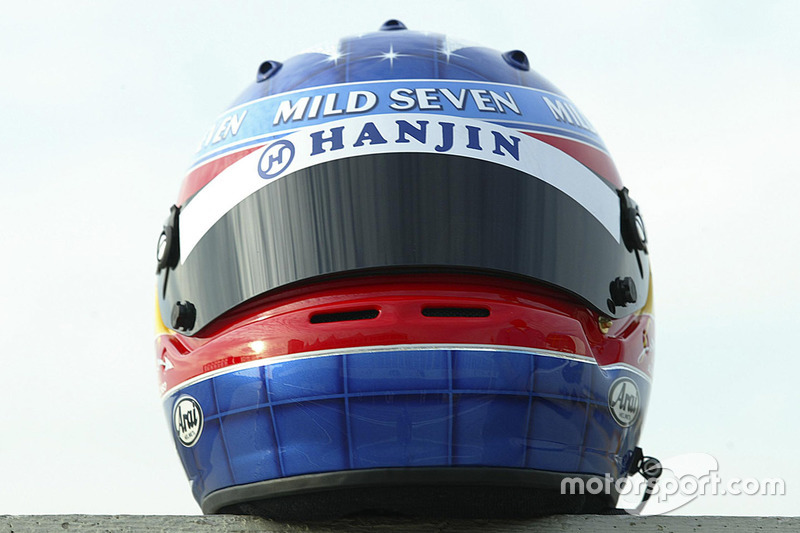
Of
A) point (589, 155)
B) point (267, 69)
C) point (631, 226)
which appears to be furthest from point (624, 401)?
point (267, 69)

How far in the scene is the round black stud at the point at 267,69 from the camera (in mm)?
5828

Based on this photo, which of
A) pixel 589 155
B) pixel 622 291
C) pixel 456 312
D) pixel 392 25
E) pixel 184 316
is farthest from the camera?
pixel 392 25

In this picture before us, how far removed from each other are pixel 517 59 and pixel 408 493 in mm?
2375

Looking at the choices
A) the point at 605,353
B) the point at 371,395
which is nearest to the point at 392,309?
the point at 371,395

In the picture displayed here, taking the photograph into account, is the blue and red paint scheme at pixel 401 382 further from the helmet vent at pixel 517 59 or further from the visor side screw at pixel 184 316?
the helmet vent at pixel 517 59

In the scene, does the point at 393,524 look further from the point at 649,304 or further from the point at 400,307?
the point at 649,304

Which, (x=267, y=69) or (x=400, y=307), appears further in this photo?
(x=267, y=69)

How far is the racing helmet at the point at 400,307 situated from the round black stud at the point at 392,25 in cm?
68

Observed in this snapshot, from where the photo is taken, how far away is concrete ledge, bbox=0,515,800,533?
4.95m

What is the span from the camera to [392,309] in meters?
4.87

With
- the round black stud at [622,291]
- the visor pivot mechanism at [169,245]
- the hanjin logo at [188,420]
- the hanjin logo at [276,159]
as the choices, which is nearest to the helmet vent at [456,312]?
the round black stud at [622,291]

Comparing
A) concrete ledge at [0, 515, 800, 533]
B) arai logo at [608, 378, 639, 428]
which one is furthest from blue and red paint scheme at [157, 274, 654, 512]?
concrete ledge at [0, 515, 800, 533]

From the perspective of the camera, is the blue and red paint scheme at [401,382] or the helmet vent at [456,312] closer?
the blue and red paint scheme at [401,382]

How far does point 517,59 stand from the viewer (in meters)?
5.93
